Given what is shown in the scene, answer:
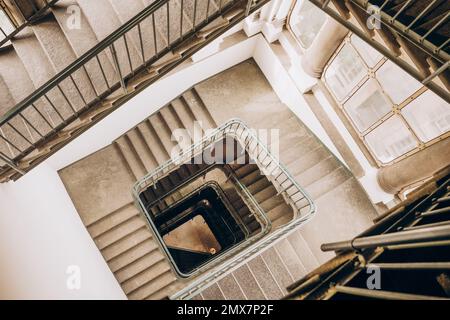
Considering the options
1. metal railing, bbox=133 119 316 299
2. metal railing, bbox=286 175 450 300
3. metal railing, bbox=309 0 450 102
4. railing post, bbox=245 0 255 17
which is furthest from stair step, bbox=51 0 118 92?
metal railing, bbox=286 175 450 300

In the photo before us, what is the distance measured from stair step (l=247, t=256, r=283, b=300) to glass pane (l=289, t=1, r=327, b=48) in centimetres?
437

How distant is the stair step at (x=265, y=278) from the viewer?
6.00 m

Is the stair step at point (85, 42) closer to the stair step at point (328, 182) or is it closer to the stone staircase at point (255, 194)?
the stone staircase at point (255, 194)

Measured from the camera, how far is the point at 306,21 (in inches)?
245

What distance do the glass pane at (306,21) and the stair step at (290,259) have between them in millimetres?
4024

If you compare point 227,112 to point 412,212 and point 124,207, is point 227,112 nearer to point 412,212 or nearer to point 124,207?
point 124,207

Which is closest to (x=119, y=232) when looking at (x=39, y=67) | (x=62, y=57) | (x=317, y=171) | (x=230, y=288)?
(x=230, y=288)

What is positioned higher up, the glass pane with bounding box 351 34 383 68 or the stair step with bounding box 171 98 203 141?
the stair step with bounding box 171 98 203 141

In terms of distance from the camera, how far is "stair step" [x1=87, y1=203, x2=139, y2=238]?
23.6 ft

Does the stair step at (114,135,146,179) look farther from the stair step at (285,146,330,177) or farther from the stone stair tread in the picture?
the stair step at (285,146,330,177)

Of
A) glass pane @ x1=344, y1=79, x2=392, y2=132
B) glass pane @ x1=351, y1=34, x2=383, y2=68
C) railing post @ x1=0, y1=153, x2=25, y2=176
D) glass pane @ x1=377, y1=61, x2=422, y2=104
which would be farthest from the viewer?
glass pane @ x1=344, y1=79, x2=392, y2=132

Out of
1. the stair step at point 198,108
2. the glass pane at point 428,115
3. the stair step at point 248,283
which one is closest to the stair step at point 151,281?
the stair step at point 248,283

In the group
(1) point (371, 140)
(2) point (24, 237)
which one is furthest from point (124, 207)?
(1) point (371, 140)

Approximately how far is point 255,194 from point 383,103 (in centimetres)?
417
